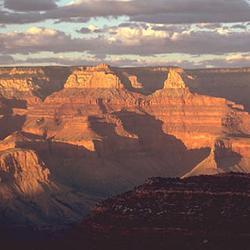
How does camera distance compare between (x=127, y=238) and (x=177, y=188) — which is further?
(x=177, y=188)

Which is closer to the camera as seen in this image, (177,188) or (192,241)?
(192,241)

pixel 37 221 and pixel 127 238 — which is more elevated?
pixel 127 238

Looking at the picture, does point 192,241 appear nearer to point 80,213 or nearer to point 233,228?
point 233,228

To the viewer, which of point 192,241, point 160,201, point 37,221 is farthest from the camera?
point 37,221

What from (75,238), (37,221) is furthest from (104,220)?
(37,221)

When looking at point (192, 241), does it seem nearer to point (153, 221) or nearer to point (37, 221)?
point (153, 221)

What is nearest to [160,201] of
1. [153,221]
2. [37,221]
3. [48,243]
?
[153,221]

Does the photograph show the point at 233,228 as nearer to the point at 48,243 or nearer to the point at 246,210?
the point at 246,210

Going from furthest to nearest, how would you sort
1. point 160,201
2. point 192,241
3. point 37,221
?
point 37,221 < point 160,201 < point 192,241

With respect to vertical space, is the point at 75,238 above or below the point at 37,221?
above
